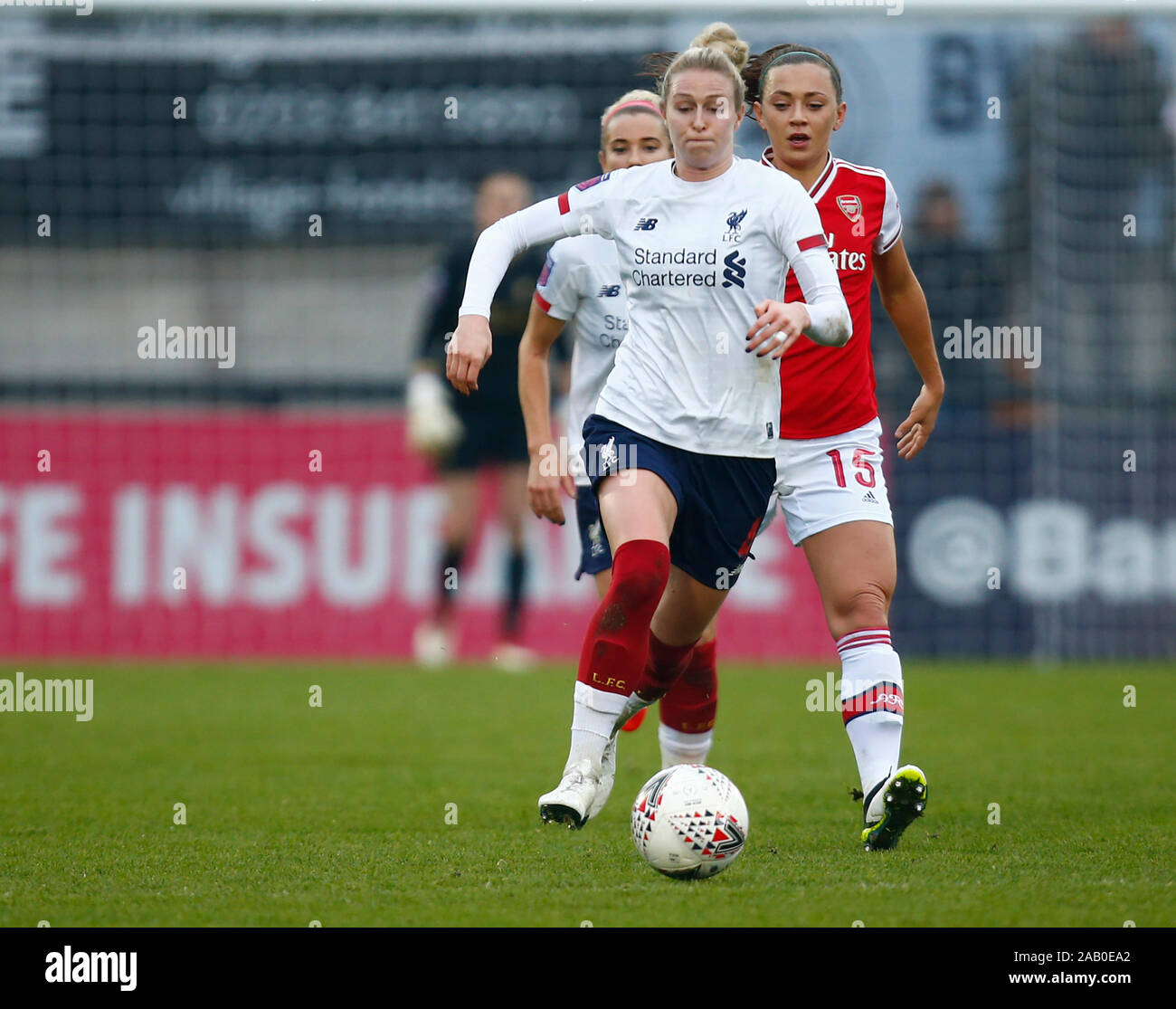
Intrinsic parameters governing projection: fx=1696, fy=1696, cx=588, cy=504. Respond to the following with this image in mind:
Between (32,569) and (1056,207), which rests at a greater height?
(1056,207)

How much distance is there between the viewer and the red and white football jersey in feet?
16.5

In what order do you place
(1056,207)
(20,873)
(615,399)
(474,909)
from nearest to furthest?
(474,909) → (20,873) → (615,399) → (1056,207)

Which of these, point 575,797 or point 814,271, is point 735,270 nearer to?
point 814,271

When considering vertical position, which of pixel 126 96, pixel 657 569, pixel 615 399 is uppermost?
pixel 126 96

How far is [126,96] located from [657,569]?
1049 cm

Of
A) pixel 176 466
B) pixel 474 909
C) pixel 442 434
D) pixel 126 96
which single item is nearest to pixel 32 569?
pixel 176 466

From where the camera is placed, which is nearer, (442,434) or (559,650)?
(442,434)

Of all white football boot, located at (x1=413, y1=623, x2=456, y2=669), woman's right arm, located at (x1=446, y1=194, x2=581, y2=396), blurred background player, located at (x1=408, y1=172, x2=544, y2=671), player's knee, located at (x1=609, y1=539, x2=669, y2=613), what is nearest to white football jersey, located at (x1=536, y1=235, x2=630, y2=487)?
woman's right arm, located at (x1=446, y1=194, x2=581, y2=396)

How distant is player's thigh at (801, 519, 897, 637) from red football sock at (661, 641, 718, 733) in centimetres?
78

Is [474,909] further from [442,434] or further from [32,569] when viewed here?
[32,569]

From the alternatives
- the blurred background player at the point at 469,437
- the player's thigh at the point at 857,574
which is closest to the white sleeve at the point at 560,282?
the player's thigh at the point at 857,574

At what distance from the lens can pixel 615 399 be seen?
4.79m

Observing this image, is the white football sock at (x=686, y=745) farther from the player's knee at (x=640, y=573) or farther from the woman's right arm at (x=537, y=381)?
the player's knee at (x=640, y=573)

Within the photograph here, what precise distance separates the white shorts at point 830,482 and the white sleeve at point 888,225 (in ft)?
1.80
